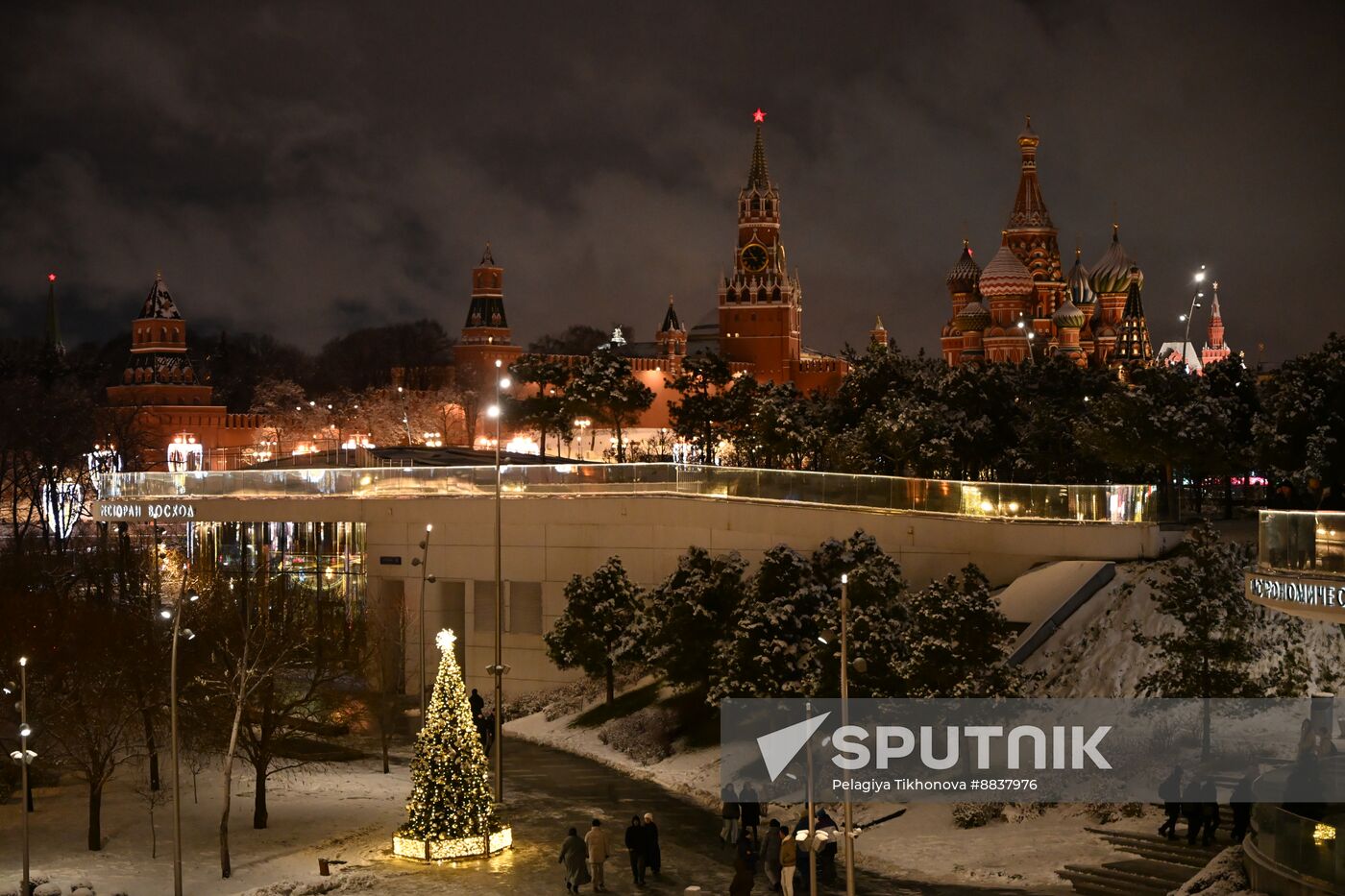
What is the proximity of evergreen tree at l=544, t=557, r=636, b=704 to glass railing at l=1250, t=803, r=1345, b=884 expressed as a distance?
843 inches

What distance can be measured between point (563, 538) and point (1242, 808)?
83.3 ft

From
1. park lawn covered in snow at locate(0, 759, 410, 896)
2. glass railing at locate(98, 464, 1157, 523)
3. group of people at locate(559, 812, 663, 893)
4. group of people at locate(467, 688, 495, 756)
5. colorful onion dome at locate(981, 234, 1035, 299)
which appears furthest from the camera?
colorful onion dome at locate(981, 234, 1035, 299)

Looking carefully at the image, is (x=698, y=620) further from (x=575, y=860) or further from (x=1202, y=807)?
(x=1202, y=807)

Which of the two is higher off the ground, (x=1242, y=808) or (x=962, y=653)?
(x=962, y=653)

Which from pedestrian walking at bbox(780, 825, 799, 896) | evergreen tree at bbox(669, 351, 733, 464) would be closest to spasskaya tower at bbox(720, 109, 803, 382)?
evergreen tree at bbox(669, 351, 733, 464)

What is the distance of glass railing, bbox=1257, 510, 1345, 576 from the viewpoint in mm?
21062

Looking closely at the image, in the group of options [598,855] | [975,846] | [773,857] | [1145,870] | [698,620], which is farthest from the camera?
[698,620]

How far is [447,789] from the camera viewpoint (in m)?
26.7

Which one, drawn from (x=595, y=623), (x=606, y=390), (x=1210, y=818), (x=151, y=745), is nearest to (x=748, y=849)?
(x=1210, y=818)

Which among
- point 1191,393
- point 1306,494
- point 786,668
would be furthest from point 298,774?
point 1191,393

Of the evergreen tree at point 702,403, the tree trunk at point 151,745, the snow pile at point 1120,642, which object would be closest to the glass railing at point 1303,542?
the snow pile at point 1120,642

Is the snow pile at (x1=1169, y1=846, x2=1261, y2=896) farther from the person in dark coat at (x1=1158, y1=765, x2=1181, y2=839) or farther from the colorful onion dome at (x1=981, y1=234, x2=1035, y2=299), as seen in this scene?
the colorful onion dome at (x1=981, y1=234, x2=1035, y2=299)

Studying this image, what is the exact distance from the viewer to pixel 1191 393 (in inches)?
1842

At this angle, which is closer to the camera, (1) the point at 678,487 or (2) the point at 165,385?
(1) the point at 678,487
